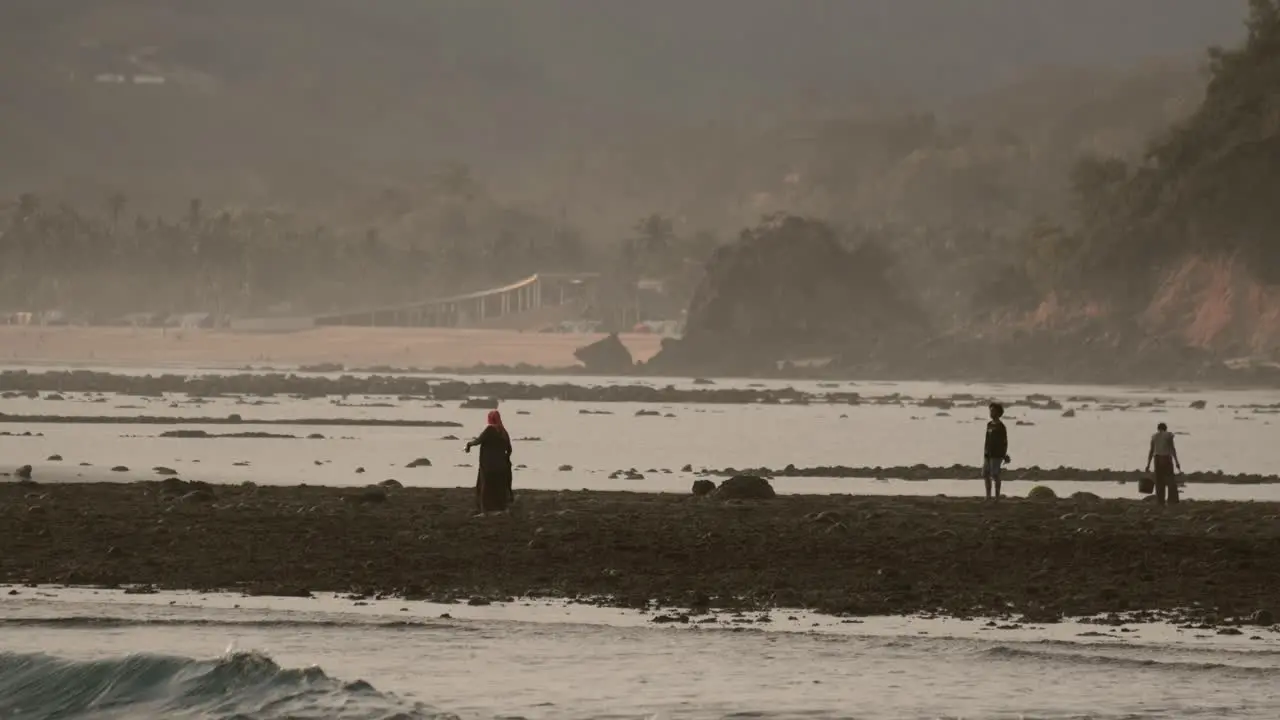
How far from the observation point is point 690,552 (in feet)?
94.8

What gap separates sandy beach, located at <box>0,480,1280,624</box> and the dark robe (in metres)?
0.31

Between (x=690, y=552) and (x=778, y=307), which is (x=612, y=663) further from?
(x=778, y=307)

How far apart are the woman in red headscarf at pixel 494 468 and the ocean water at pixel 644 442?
37.1 feet

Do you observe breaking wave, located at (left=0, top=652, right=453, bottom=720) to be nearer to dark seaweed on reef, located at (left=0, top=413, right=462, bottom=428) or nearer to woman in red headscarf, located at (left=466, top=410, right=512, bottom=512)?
A: woman in red headscarf, located at (left=466, top=410, right=512, bottom=512)

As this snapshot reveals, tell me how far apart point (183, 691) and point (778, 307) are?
14719cm

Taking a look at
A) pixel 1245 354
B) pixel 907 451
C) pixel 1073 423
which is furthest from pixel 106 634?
pixel 1245 354

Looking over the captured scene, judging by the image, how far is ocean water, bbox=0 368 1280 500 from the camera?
1908 inches

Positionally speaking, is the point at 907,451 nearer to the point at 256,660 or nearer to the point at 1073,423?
the point at 1073,423

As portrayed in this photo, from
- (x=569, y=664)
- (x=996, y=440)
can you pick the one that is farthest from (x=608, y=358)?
(x=569, y=664)

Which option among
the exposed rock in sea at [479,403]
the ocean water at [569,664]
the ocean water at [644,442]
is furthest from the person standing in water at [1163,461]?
the exposed rock in sea at [479,403]

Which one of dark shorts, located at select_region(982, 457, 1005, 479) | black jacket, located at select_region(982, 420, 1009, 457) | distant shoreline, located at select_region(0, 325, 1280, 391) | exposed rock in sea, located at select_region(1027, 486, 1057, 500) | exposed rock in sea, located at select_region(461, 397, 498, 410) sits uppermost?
distant shoreline, located at select_region(0, 325, 1280, 391)

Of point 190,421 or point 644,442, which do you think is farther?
point 190,421

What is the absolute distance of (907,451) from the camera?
66500 millimetres

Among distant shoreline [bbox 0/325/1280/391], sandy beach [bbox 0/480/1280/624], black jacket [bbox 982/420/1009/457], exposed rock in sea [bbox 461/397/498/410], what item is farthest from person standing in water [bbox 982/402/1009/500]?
distant shoreline [bbox 0/325/1280/391]
